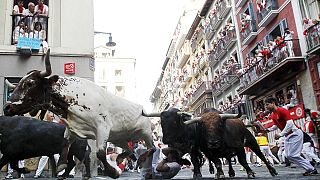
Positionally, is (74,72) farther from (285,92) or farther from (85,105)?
(285,92)

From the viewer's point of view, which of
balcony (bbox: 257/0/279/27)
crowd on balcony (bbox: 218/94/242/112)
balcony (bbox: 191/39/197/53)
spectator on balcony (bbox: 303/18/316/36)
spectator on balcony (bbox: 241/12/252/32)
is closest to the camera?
spectator on balcony (bbox: 303/18/316/36)

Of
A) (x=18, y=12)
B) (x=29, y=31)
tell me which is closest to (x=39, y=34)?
(x=29, y=31)

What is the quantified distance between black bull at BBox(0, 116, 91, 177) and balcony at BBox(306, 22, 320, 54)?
13596 millimetres

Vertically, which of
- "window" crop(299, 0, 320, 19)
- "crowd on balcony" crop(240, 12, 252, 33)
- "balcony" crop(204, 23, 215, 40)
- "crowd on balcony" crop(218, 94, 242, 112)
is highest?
"balcony" crop(204, 23, 215, 40)

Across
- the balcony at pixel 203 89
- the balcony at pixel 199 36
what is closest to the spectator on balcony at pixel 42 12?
the balcony at pixel 203 89

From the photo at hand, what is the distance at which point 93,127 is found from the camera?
6.35m

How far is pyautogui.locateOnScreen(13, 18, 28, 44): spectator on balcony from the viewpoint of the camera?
46.3 feet

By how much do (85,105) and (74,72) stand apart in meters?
8.16

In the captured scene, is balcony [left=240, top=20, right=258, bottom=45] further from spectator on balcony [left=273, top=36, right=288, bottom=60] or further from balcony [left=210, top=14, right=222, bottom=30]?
balcony [left=210, top=14, right=222, bottom=30]

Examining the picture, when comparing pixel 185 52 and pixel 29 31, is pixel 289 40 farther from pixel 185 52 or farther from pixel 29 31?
pixel 185 52

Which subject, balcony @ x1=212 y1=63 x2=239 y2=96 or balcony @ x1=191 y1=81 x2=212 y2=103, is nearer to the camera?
balcony @ x1=212 y1=63 x2=239 y2=96

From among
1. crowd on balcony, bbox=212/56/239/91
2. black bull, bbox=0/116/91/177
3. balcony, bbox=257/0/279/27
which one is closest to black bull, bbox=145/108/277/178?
black bull, bbox=0/116/91/177

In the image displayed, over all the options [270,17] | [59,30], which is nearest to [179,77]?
[270,17]

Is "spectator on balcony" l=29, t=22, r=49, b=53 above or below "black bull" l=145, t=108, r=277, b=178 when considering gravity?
above
